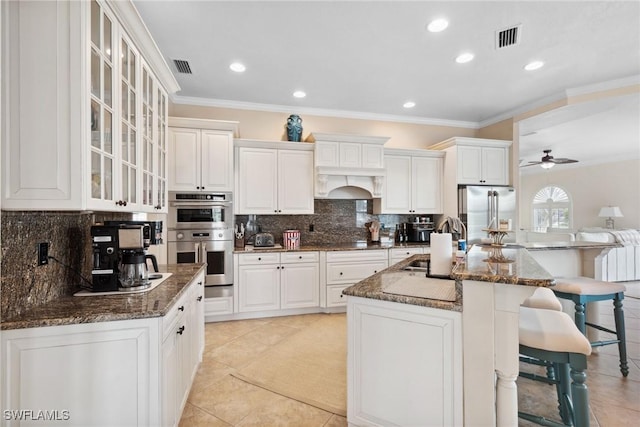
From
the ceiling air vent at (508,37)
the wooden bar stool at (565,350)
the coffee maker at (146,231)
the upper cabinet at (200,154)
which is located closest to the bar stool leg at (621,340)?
the wooden bar stool at (565,350)

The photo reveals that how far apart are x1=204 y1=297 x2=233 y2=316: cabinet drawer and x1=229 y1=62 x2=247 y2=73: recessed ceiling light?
263cm

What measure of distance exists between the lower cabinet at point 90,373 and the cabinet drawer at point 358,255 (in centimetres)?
255

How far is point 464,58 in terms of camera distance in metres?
2.98

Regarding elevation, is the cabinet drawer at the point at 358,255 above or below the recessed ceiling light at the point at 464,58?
below

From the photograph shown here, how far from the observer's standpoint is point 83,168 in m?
1.33

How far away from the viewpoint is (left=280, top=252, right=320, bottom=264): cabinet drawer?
3.77 m

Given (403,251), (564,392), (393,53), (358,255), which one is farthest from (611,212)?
(564,392)

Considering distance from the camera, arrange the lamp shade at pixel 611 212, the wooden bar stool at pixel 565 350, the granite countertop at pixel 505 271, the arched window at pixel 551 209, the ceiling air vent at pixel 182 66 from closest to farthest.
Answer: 1. the granite countertop at pixel 505 271
2. the wooden bar stool at pixel 565 350
3. the ceiling air vent at pixel 182 66
4. the lamp shade at pixel 611 212
5. the arched window at pixel 551 209

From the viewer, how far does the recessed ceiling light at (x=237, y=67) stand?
309cm

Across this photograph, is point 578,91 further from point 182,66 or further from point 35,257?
point 35,257

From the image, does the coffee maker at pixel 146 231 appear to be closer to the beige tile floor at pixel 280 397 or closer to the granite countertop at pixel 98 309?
the granite countertop at pixel 98 309

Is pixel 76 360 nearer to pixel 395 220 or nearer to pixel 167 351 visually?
pixel 167 351

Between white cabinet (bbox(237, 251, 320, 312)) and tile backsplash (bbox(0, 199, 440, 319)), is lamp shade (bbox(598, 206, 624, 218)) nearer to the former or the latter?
white cabinet (bbox(237, 251, 320, 312))

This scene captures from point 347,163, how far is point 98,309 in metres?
3.25
